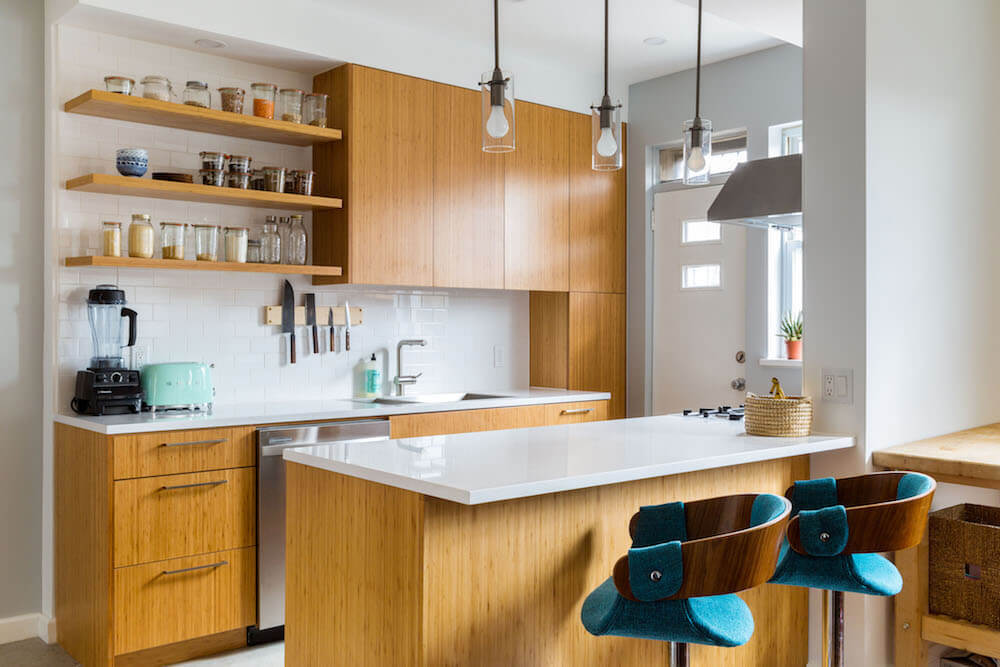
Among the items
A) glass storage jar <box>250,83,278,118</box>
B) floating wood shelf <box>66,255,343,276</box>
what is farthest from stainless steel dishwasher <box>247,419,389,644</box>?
glass storage jar <box>250,83,278,118</box>

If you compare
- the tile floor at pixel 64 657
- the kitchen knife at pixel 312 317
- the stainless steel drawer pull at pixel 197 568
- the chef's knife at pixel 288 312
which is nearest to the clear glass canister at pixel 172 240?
the chef's knife at pixel 288 312

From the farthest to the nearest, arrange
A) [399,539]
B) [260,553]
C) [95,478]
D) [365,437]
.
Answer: [365,437], [260,553], [95,478], [399,539]

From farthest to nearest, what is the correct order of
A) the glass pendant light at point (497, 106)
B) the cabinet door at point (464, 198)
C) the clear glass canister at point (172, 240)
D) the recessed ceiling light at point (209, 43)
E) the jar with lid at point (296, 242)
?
the cabinet door at point (464, 198) < the jar with lid at point (296, 242) < the recessed ceiling light at point (209, 43) < the clear glass canister at point (172, 240) < the glass pendant light at point (497, 106)

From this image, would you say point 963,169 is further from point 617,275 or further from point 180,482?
point 180,482

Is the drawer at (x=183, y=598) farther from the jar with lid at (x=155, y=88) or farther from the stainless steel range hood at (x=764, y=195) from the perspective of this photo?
the stainless steel range hood at (x=764, y=195)

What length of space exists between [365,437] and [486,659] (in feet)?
6.07

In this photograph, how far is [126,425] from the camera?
3.29 m

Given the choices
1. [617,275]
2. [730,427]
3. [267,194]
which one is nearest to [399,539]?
[730,427]

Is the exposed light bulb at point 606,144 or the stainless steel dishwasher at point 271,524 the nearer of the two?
the exposed light bulb at point 606,144

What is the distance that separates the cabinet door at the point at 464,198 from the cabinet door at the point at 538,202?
0.31 ft

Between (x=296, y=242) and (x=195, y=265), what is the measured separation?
0.60 meters

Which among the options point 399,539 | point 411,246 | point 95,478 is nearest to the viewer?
point 399,539

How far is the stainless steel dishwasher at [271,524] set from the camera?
3.67 metres

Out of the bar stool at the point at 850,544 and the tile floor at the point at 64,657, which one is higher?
the bar stool at the point at 850,544
